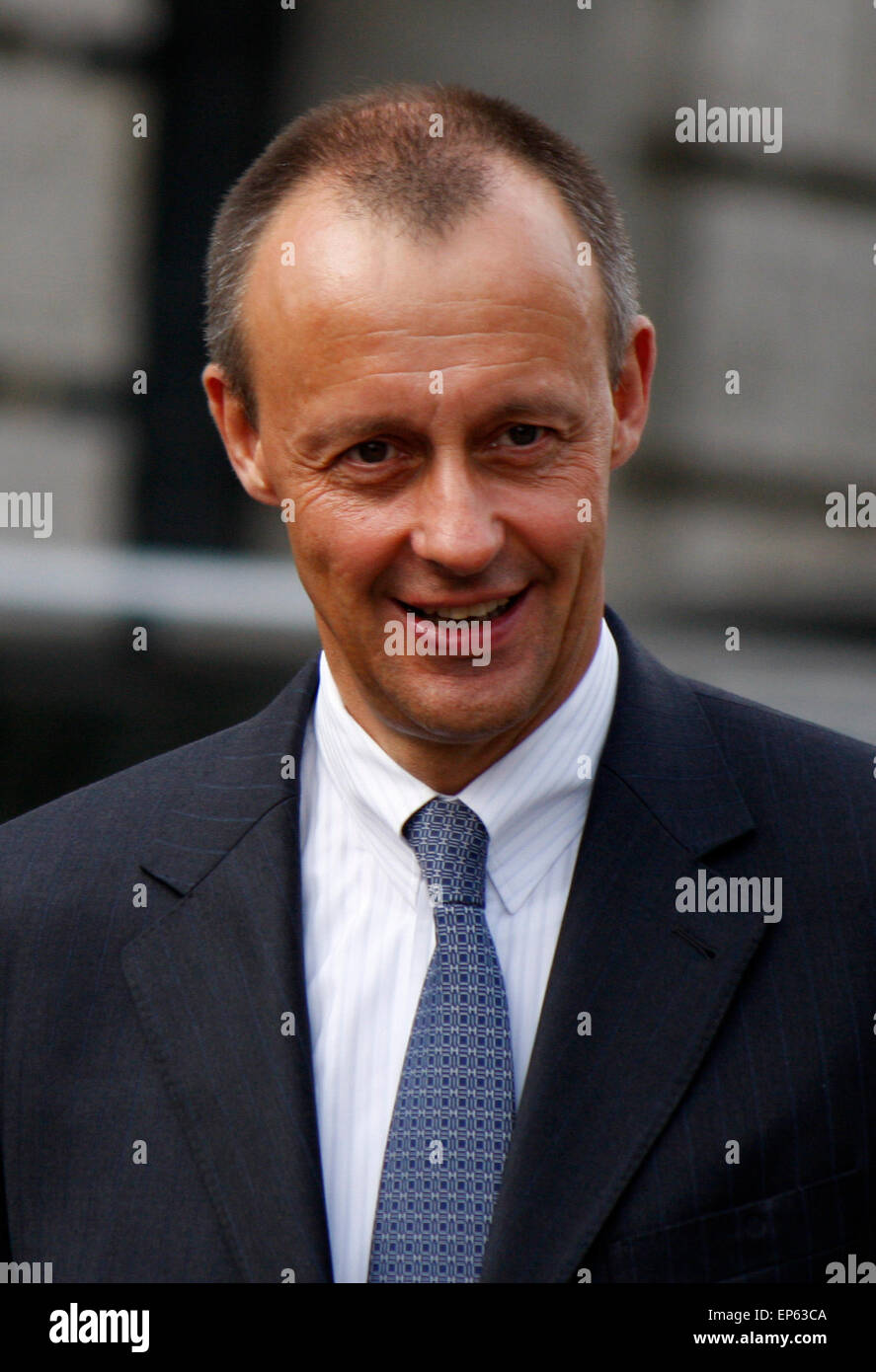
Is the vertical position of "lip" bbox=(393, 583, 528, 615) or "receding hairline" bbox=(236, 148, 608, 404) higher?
"receding hairline" bbox=(236, 148, 608, 404)

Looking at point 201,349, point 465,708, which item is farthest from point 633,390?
point 201,349

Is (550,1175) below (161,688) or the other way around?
below

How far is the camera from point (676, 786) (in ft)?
7.69

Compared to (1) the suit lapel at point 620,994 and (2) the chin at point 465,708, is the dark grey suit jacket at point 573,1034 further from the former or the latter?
(2) the chin at point 465,708

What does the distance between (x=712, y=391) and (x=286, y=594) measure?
63.6 inches

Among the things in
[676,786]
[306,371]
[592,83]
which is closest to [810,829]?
[676,786]

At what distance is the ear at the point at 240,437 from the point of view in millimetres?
2502

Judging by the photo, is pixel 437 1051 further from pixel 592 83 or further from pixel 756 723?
pixel 592 83

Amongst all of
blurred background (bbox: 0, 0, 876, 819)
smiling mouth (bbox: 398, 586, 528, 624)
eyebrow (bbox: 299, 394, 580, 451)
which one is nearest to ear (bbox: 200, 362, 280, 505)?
eyebrow (bbox: 299, 394, 580, 451)

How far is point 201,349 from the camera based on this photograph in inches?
217

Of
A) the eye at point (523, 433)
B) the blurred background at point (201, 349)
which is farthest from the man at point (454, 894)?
the blurred background at point (201, 349)

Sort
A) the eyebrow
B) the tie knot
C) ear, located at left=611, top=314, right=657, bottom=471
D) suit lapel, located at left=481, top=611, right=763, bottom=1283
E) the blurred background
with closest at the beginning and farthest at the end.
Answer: suit lapel, located at left=481, top=611, right=763, bottom=1283 < the eyebrow < the tie knot < ear, located at left=611, top=314, right=657, bottom=471 < the blurred background

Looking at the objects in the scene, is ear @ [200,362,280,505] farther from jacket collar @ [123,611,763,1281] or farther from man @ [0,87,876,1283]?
jacket collar @ [123,611,763,1281]

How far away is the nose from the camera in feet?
6.97
